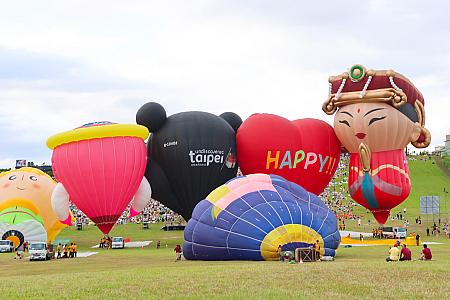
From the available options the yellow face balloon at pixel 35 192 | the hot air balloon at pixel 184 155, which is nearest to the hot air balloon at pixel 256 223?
the hot air balloon at pixel 184 155

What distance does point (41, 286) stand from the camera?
36.9ft

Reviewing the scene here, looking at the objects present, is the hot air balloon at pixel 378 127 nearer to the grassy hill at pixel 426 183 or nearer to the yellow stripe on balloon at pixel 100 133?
the yellow stripe on balloon at pixel 100 133

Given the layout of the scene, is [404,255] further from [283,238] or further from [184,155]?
[184,155]

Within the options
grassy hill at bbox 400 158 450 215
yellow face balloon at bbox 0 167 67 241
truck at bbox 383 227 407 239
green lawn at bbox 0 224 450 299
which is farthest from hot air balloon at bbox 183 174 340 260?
grassy hill at bbox 400 158 450 215

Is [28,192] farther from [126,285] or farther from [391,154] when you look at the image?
[126,285]

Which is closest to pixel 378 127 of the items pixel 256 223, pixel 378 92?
pixel 378 92

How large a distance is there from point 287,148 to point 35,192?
14.4 m

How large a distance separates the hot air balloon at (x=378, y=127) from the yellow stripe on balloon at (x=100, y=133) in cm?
1106

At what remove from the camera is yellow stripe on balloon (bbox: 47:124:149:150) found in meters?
29.0

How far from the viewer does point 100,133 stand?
2894 centimetres

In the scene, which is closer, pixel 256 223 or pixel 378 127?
pixel 256 223

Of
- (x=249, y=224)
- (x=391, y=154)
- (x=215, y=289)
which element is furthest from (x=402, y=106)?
(x=215, y=289)

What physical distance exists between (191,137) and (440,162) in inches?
2900

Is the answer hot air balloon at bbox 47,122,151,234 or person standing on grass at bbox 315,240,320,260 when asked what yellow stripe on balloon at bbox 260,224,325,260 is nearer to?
person standing on grass at bbox 315,240,320,260
